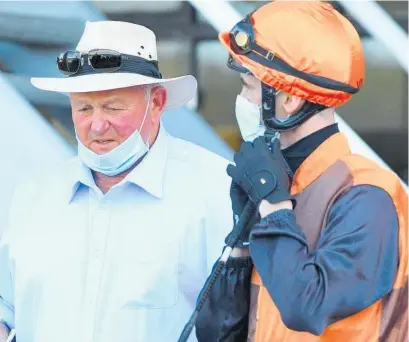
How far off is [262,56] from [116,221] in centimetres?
70

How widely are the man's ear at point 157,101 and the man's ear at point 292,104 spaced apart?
0.62 m

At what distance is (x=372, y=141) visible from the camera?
18.7 feet

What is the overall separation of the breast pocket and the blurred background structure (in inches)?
25.3

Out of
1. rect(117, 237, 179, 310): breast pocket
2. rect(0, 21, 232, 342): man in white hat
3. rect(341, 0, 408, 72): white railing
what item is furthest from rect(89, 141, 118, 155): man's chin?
rect(341, 0, 408, 72): white railing


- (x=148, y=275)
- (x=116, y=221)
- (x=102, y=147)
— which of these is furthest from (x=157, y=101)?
(x=148, y=275)

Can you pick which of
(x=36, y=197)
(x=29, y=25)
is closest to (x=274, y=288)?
(x=36, y=197)

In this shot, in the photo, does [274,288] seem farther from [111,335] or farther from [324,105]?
[111,335]

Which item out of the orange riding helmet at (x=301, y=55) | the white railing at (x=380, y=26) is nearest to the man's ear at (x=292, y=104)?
the orange riding helmet at (x=301, y=55)

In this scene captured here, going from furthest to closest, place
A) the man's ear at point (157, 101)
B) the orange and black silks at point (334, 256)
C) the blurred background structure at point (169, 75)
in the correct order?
1. the blurred background structure at point (169, 75)
2. the man's ear at point (157, 101)
3. the orange and black silks at point (334, 256)

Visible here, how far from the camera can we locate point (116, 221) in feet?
7.90

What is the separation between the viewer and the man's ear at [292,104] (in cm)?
193

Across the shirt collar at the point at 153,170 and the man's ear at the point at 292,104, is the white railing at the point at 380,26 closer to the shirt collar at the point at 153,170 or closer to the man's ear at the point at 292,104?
the shirt collar at the point at 153,170

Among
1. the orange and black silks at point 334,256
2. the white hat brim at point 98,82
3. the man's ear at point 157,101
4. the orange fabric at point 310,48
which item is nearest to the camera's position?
the orange and black silks at point 334,256

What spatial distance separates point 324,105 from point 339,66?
89mm
